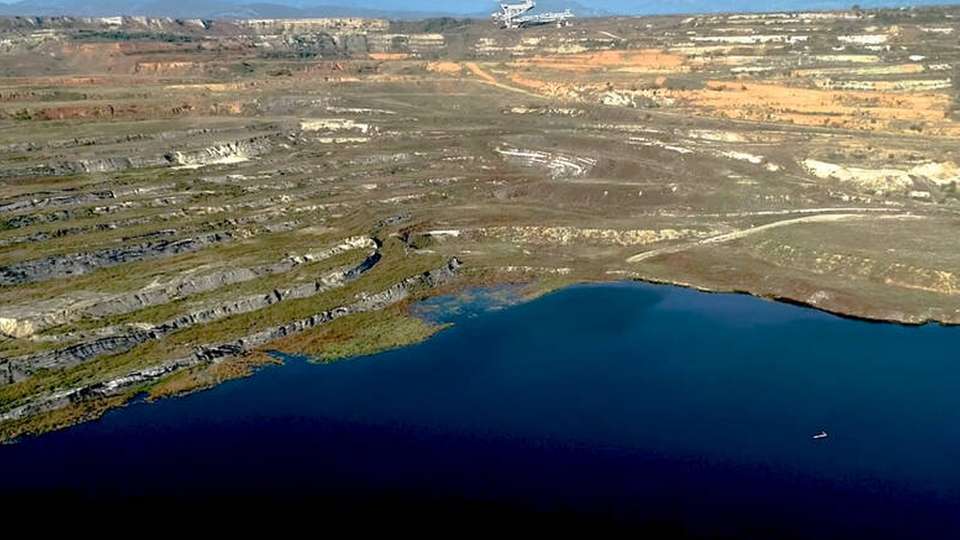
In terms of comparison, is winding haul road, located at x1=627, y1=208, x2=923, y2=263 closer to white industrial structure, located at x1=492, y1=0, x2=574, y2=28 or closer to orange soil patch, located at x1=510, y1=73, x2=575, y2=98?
orange soil patch, located at x1=510, y1=73, x2=575, y2=98

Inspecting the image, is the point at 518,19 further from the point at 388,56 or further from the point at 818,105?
the point at 818,105

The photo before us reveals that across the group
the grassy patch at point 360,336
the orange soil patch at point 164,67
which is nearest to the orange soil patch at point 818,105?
the grassy patch at point 360,336

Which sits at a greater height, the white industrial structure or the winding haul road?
the white industrial structure

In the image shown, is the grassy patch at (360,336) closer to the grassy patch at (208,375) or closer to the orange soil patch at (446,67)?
the grassy patch at (208,375)

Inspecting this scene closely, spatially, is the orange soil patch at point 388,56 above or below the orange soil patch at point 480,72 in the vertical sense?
above

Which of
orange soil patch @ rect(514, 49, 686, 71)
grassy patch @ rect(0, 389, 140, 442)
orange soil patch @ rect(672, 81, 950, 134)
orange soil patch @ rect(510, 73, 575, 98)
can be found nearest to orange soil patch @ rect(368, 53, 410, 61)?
orange soil patch @ rect(514, 49, 686, 71)

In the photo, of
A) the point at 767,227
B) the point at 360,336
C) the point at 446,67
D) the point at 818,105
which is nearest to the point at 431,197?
the point at 360,336
